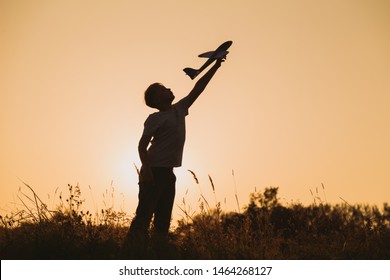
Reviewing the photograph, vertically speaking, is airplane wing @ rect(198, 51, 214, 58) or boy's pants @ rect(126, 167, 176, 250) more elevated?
airplane wing @ rect(198, 51, 214, 58)

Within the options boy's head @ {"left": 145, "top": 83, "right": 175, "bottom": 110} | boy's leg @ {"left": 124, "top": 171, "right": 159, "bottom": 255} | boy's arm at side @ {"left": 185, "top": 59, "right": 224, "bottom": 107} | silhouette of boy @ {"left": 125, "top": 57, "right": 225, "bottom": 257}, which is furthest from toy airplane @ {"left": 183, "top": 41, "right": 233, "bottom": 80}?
boy's leg @ {"left": 124, "top": 171, "right": 159, "bottom": 255}

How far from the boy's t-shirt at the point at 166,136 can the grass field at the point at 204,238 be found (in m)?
0.78

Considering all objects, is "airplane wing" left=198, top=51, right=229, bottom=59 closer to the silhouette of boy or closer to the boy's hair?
the silhouette of boy

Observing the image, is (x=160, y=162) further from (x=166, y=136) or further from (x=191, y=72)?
(x=191, y=72)

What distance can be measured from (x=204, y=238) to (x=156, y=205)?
59cm

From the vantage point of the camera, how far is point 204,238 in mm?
5754

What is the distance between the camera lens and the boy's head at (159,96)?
19.7 feet

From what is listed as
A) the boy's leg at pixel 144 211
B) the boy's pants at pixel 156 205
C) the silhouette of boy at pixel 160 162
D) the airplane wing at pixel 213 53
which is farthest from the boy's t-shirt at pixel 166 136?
the airplane wing at pixel 213 53

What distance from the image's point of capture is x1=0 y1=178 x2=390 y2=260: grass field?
18.1 ft

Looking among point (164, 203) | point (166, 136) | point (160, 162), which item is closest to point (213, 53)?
point (166, 136)

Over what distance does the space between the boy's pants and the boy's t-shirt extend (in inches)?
4.1

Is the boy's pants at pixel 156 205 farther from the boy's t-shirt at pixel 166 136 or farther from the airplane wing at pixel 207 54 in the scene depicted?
the airplane wing at pixel 207 54

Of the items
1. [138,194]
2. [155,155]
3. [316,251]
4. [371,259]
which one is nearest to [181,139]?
[155,155]

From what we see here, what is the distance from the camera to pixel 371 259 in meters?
5.68
